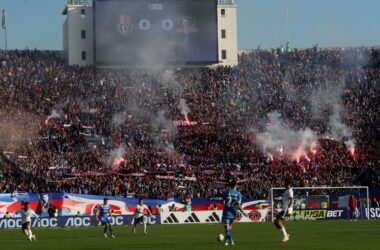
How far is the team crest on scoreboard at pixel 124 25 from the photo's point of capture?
9381 centimetres

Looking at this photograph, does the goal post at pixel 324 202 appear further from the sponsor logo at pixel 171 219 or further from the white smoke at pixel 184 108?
the white smoke at pixel 184 108

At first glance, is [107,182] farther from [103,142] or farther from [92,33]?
[92,33]

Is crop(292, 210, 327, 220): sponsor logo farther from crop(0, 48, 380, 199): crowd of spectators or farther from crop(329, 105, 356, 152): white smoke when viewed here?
crop(329, 105, 356, 152): white smoke

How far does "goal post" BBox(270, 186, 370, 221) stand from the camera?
63.6 m

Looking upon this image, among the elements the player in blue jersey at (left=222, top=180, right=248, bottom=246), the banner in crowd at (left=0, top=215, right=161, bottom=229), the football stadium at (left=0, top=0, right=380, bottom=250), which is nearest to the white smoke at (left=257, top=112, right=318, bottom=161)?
the football stadium at (left=0, top=0, right=380, bottom=250)

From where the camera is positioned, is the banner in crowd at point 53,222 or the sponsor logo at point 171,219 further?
the sponsor logo at point 171,219

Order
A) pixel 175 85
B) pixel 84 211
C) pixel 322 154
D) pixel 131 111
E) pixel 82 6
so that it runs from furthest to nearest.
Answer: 1. pixel 82 6
2. pixel 175 85
3. pixel 131 111
4. pixel 322 154
5. pixel 84 211

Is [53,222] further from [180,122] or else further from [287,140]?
[287,140]

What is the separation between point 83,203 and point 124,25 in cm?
3495

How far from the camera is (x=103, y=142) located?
259 ft

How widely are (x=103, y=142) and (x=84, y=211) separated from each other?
1664 cm

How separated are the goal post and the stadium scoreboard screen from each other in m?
32.5

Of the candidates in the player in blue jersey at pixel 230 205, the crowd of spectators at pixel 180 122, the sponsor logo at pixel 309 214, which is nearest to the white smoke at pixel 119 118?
the crowd of spectators at pixel 180 122

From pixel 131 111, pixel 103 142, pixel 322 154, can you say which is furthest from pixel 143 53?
pixel 322 154
